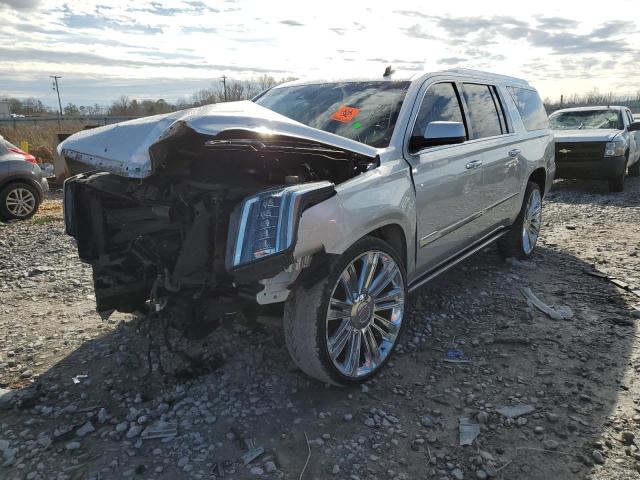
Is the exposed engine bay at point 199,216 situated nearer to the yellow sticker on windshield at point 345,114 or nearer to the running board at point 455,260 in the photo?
the yellow sticker on windshield at point 345,114

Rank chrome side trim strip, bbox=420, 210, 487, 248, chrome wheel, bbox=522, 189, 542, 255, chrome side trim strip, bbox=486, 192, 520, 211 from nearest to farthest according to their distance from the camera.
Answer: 1. chrome side trim strip, bbox=420, 210, 487, 248
2. chrome side trim strip, bbox=486, 192, 520, 211
3. chrome wheel, bbox=522, 189, 542, 255

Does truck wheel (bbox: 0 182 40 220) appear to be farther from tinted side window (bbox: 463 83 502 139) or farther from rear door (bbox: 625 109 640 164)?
rear door (bbox: 625 109 640 164)

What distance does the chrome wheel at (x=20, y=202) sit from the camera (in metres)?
8.71

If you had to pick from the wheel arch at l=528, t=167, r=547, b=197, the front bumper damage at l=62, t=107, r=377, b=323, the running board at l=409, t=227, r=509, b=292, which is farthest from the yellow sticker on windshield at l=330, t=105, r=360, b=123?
the wheel arch at l=528, t=167, r=547, b=197

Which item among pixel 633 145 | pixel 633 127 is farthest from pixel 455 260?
pixel 633 145

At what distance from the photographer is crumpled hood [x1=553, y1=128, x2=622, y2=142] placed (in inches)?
413

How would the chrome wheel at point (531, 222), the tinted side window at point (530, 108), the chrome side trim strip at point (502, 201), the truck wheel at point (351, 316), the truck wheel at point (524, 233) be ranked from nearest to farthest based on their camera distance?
the truck wheel at point (351, 316)
the chrome side trim strip at point (502, 201)
the tinted side window at point (530, 108)
the truck wheel at point (524, 233)
the chrome wheel at point (531, 222)

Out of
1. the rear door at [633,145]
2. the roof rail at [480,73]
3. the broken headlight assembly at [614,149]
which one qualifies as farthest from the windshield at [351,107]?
the rear door at [633,145]

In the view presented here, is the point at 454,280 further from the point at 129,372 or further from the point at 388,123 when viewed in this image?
the point at 129,372

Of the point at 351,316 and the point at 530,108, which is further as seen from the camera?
the point at 530,108

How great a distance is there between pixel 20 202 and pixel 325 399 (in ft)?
26.0

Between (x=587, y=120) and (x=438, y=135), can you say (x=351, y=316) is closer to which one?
(x=438, y=135)

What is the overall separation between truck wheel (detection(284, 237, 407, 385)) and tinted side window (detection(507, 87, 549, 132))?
3093 mm

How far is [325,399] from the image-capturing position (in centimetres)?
305
